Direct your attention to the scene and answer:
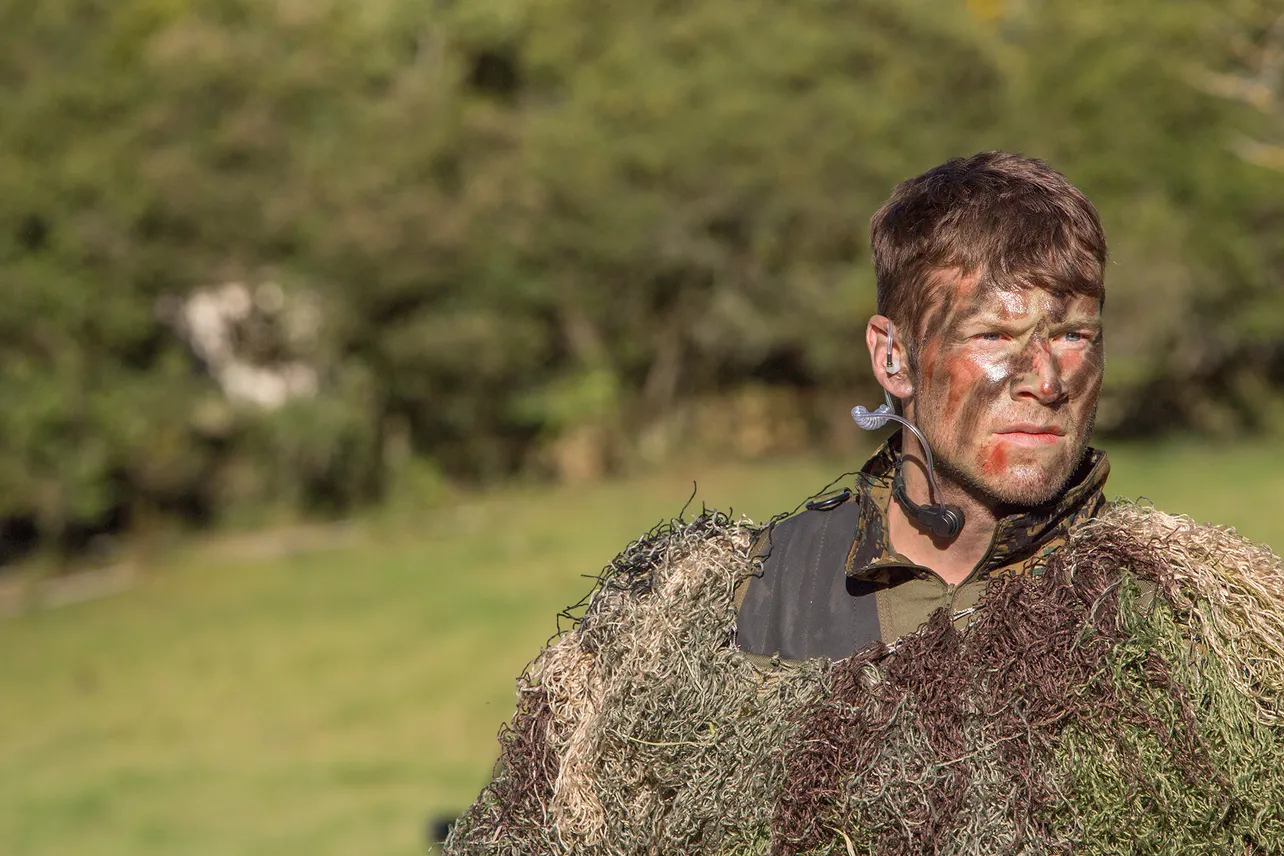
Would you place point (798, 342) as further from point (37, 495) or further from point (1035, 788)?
point (1035, 788)

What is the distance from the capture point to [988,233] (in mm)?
2391

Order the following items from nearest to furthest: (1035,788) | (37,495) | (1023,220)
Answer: (1035,788), (1023,220), (37,495)

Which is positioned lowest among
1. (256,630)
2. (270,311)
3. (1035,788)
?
(1035,788)

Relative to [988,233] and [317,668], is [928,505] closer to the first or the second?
[988,233]

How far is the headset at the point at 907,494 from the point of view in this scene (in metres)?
2.41

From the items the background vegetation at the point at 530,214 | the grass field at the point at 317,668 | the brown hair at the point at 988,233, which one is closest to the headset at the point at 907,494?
the brown hair at the point at 988,233

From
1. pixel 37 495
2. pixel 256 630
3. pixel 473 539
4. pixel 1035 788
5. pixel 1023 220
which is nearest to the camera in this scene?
pixel 1035 788

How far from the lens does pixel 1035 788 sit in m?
2.20

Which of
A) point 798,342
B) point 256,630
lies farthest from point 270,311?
point 798,342

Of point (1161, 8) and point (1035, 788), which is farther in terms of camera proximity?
point (1161, 8)

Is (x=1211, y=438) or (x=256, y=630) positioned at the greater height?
(x=1211, y=438)

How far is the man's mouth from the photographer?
2.36 m

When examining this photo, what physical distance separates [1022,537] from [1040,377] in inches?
9.2

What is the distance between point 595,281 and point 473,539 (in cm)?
487
